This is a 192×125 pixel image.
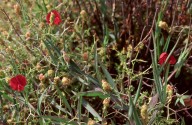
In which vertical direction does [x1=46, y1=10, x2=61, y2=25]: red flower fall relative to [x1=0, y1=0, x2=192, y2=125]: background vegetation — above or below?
above

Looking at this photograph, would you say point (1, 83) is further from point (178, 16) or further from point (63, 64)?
point (178, 16)

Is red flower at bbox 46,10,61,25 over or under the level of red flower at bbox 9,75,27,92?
over

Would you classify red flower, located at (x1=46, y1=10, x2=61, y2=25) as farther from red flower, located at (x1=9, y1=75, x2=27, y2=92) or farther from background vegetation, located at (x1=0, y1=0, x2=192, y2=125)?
red flower, located at (x1=9, y1=75, x2=27, y2=92)

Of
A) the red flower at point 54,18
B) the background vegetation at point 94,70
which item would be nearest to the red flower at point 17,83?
the background vegetation at point 94,70

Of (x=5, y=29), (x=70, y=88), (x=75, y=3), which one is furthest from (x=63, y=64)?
(x=75, y=3)

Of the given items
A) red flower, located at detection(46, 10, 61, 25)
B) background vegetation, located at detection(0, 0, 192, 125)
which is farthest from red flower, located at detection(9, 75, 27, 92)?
red flower, located at detection(46, 10, 61, 25)

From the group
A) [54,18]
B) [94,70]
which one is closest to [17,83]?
[54,18]

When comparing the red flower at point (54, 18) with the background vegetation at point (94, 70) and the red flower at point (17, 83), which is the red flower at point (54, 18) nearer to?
the background vegetation at point (94, 70)

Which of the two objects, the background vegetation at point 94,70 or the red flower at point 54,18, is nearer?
the background vegetation at point 94,70

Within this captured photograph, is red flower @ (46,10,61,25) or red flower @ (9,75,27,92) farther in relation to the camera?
red flower @ (46,10,61,25)

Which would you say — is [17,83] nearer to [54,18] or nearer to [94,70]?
[54,18]

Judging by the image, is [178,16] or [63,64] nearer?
[63,64]
